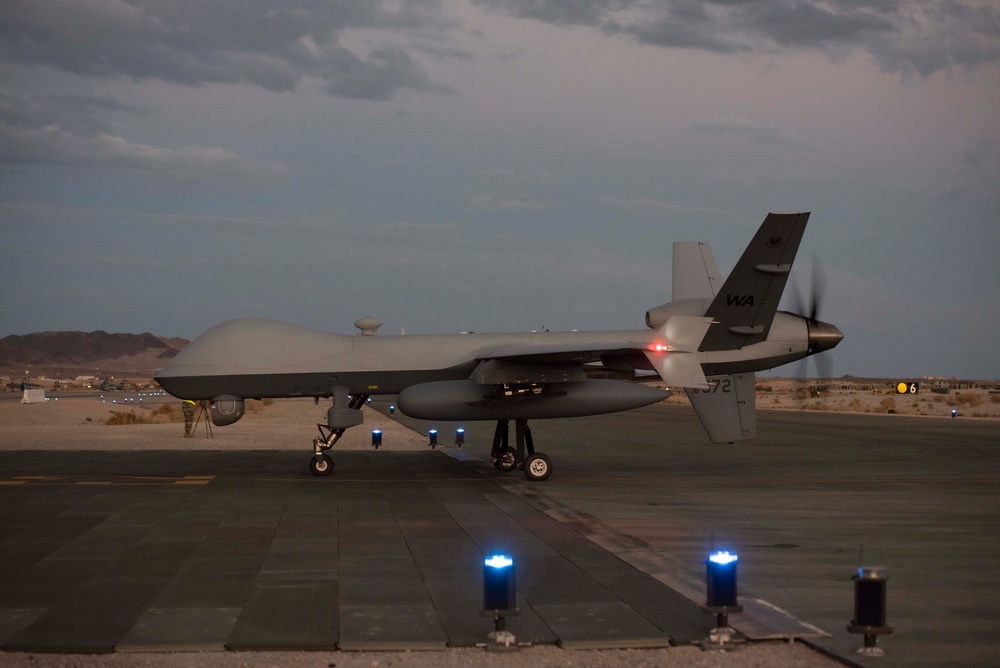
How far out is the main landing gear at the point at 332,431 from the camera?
20734 mm

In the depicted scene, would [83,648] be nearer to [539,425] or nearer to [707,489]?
[707,489]

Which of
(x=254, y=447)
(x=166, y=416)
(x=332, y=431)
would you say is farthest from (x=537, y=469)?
(x=166, y=416)

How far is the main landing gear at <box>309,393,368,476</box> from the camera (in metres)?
20.7

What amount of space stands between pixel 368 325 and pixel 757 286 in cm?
858

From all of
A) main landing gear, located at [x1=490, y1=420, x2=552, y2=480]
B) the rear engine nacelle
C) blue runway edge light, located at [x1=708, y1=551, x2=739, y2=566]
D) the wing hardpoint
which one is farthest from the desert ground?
the wing hardpoint

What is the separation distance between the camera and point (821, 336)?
2153cm

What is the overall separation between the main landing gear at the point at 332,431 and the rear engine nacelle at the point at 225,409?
179cm

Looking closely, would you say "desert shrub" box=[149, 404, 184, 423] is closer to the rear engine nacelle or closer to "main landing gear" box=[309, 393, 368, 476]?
the rear engine nacelle

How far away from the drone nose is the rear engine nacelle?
12313 mm

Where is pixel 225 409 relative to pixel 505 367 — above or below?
below

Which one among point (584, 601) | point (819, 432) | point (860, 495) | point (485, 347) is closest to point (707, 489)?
point (860, 495)

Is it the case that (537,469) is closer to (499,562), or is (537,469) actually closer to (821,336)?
(821,336)

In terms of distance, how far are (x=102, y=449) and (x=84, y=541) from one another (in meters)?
17.9

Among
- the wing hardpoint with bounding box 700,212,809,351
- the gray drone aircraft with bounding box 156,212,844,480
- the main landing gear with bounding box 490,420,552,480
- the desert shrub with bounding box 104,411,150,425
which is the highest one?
the wing hardpoint with bounding box 700,212,809,351
